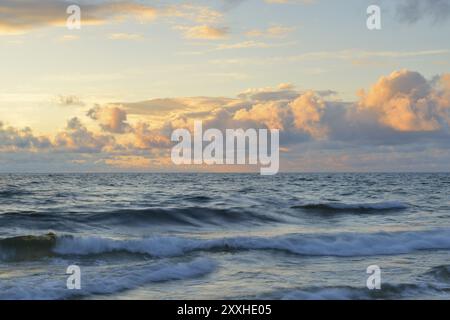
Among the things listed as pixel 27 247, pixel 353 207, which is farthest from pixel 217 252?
pixel 353 207

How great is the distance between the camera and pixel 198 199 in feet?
124

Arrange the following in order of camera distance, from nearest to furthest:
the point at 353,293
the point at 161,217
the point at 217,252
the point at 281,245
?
1. the point at 353,293
2. the point at 217,252
3. the point at 281,245
4. the point at 161,217

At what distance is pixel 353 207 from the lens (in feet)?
118

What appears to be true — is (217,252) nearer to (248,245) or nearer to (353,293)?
(248,245)

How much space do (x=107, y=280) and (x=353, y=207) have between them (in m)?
25.3

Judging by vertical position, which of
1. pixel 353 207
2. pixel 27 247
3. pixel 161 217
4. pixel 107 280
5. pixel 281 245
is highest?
pixel 107 280

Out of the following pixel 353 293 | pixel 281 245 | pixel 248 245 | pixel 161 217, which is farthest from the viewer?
pixel 161 217

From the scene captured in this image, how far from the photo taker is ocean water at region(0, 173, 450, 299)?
12.5m

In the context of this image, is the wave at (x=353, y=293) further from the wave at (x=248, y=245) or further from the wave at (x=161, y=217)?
the wave at (x=161, y=217)

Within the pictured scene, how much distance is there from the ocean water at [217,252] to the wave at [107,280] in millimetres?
27

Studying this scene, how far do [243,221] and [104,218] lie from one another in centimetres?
668

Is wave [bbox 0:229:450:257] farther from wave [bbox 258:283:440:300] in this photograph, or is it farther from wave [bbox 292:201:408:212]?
wave [bbox 292:201:408:212]

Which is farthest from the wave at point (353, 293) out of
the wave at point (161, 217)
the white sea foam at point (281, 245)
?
the wave at point (161, 217)
